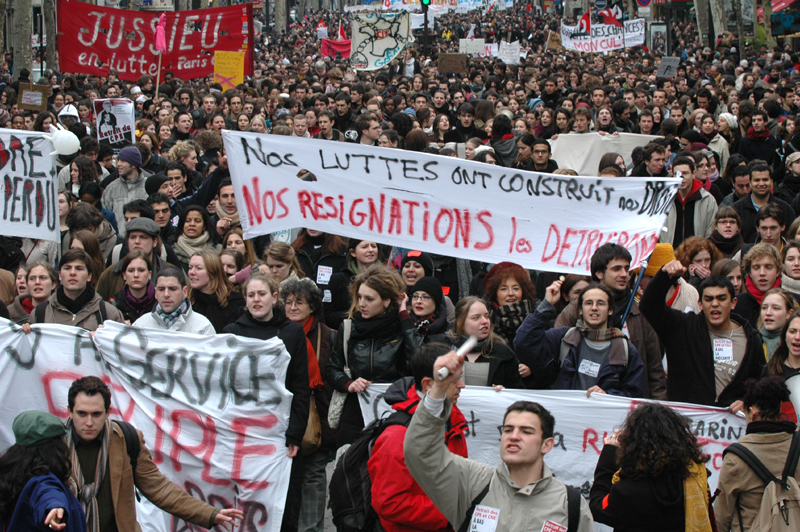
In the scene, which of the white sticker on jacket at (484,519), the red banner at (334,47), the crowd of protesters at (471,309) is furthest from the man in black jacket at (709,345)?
the red banner at (334,47)

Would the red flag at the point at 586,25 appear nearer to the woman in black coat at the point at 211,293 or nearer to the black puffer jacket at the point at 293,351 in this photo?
the woman in black coat at the point at 211,293

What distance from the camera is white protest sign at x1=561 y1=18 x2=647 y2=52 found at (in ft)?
81.2

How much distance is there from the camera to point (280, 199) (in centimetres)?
582

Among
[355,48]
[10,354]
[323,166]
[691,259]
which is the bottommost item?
[10,354]

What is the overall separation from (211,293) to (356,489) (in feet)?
7.32

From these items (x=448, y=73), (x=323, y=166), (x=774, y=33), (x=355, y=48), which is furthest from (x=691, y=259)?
(x=774, y=33)

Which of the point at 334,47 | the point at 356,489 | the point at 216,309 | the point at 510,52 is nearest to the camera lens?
the point at 356,489

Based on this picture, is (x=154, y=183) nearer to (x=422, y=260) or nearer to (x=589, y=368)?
(x=422, y=260)

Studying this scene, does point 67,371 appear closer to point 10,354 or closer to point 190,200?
point 10,354

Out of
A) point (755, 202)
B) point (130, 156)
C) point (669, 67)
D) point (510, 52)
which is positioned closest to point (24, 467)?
point (130, 156)

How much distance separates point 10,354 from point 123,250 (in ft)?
5.55

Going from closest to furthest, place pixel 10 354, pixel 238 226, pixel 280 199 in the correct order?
1. pixel 10 354
2. pixel 280 199
3. pixel 238 226

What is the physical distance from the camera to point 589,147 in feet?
38.0

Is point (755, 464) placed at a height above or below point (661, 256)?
below
